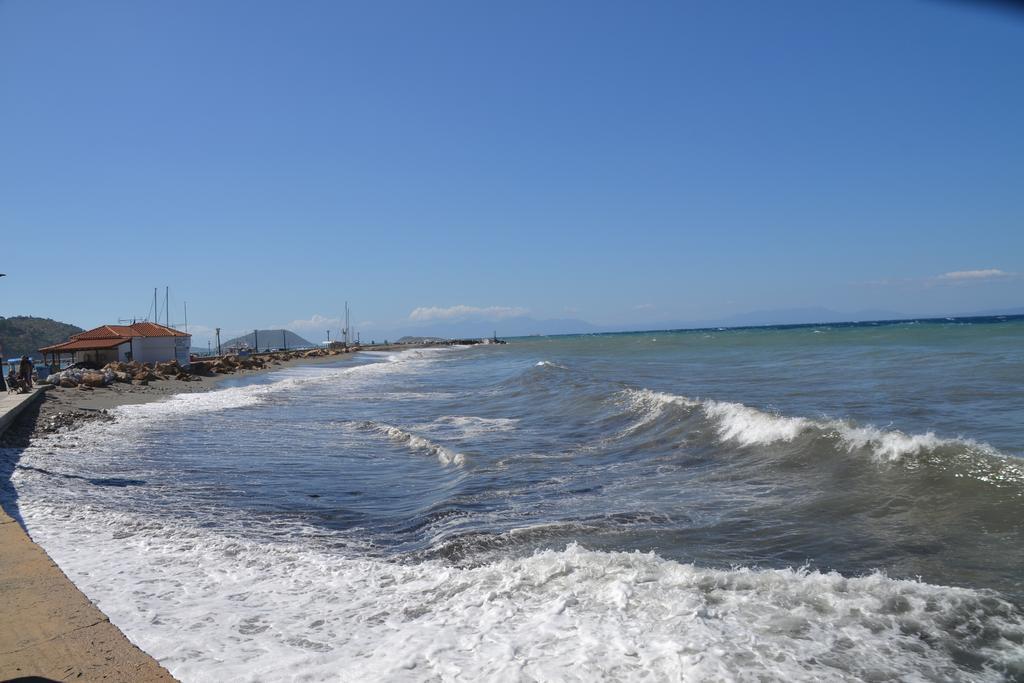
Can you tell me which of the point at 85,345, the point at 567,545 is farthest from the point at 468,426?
the point at 85,345

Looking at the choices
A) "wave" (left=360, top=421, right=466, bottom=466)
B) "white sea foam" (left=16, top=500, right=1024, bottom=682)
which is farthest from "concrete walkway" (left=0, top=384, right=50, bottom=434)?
"white sea foam" (left=16, top=500, right=1024, bottom=682)

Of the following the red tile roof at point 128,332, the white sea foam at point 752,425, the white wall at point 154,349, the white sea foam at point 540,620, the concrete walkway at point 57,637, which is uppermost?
the red tile roof at point 128,332

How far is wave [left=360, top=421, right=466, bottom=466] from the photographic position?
12070 mm

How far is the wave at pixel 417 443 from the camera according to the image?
39.6 feet

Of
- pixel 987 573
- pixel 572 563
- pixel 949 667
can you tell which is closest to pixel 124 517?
pixel 572 563

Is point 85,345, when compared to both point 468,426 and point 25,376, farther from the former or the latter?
point 468,426

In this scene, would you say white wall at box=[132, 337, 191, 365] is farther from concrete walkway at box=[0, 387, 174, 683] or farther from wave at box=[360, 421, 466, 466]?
concrete walkway at box=[0, 387, 174, 683]

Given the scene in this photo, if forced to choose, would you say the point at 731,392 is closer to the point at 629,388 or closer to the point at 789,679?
the point at 629,388

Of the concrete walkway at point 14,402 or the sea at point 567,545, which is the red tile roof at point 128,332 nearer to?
the concrete walkway at point 14,402

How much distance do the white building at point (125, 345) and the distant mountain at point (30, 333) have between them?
32.9m

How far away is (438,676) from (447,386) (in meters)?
26.5

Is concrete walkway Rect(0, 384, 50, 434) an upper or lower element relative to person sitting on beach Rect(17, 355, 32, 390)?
lower

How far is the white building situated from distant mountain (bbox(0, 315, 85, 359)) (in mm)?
32852

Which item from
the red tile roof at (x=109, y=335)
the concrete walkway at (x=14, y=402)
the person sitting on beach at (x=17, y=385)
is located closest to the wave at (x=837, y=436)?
the concrete walkway at (x=14, y=402)
